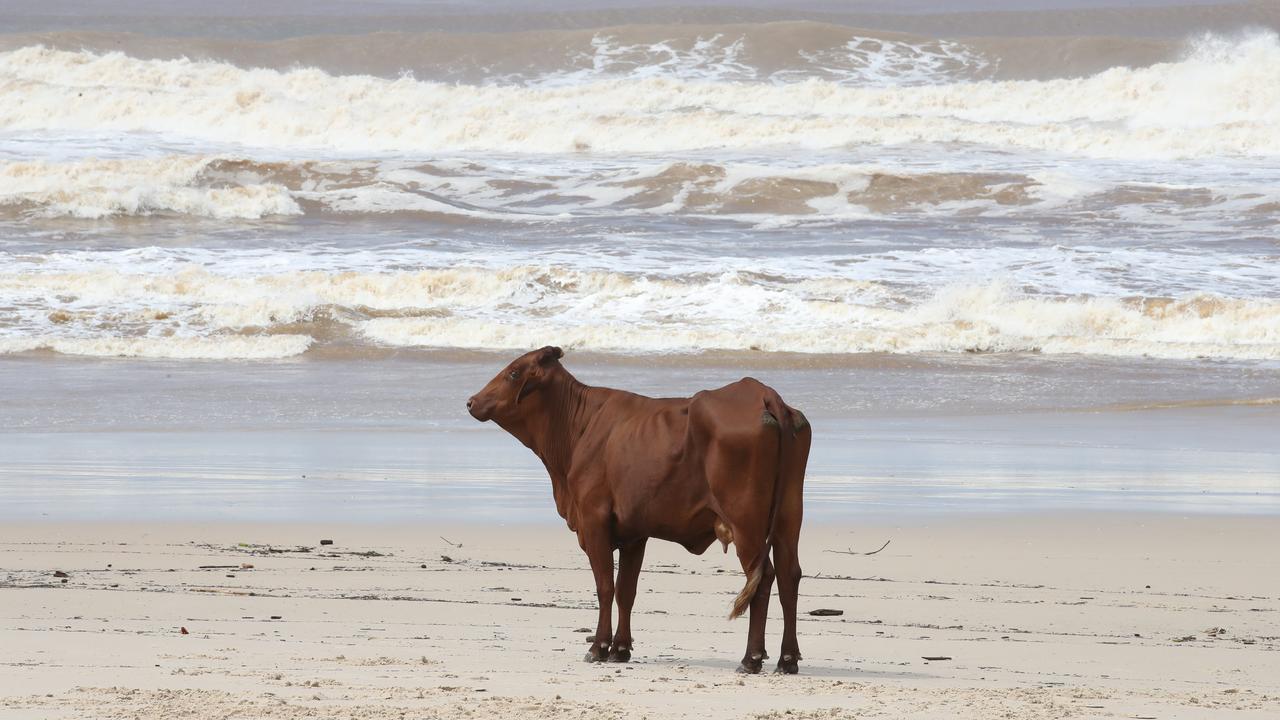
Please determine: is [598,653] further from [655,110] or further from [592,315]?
[655,110]

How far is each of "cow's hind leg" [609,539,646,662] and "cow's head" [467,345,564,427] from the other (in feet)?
2.21

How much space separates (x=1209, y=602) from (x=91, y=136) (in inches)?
1594

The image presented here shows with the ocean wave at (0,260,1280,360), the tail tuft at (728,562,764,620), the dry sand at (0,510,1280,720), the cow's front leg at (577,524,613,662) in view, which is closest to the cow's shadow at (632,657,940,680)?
the dry sand at (0,510,1280,720)

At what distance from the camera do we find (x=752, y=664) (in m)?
4.83

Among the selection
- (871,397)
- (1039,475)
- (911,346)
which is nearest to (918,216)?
(911,346)

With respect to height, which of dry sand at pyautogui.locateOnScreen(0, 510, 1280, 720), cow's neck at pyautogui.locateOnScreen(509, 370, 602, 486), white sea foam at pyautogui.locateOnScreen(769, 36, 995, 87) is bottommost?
dry sand at pyautogui.locateOnScreen(0, 510, 1280, 720)

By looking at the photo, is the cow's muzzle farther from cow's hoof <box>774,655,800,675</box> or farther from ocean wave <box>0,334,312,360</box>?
ocean wave <box>0,334,312,360</box>

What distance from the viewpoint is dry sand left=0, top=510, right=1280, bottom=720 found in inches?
167

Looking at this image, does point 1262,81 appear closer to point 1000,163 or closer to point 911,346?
point 1000,163

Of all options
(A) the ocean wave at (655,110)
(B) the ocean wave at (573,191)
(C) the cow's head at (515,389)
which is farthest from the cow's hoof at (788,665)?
(A) the ocean wave at (655,110)

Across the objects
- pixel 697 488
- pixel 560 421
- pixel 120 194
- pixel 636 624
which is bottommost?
pixel 636 624

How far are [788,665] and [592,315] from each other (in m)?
15.4

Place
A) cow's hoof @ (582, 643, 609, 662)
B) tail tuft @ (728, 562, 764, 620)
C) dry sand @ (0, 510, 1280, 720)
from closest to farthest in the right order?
1. dry sand @ (0, 510, 1280, 720)
2. tail tuft @ (728, 562, 764, 620)
3. cow's hoof @ (582, 643, 609, 662)

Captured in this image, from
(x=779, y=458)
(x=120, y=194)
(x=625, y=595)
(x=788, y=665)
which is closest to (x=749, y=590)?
(x=788, y=665)
